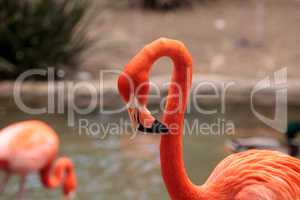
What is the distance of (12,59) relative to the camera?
934 centimetres

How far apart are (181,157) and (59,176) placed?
7.45 ft

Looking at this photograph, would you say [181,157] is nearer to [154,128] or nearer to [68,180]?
[154,128]

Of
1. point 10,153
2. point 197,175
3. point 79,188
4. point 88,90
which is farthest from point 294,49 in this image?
point 10,153

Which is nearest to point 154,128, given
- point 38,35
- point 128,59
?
point 38,35

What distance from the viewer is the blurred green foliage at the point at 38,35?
9.18 m

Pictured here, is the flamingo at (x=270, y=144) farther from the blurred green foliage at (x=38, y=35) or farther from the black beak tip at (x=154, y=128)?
the black beak tip at (x=154, y=128)

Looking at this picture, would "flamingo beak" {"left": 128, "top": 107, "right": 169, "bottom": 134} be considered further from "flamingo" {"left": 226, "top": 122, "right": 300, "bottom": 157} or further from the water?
"flamingo" {"left": 226, "top": 122, "right": 300, "bottom": 157}

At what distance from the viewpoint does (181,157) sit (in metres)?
2.93

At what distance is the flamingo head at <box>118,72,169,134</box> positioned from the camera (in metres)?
2.49

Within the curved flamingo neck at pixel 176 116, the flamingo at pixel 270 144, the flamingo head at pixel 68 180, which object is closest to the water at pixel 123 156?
the flamingo at pixel 270 144

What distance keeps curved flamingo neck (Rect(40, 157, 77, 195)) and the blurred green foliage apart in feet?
13.3

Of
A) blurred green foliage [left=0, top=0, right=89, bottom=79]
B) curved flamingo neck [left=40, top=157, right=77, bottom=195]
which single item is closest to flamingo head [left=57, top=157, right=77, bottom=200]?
curved flamingo neck [left=40, top=157, right=77, bottom=195]

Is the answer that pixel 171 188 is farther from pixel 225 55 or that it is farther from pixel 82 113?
pixel 225 55

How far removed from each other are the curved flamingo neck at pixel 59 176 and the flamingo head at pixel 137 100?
95.1 inches
